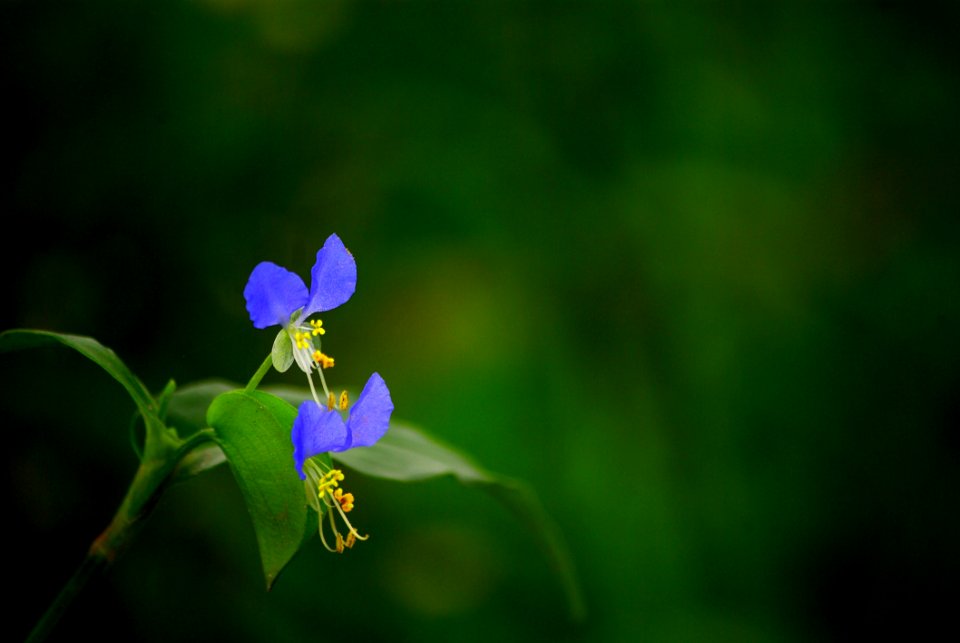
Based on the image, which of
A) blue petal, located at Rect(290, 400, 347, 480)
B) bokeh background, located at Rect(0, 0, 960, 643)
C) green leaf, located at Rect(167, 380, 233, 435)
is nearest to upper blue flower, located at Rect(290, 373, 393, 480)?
blue petal, located at Rect(290, 400, 347, 480)

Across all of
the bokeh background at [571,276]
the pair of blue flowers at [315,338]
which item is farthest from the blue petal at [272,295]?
the bokeh background at [571,276]

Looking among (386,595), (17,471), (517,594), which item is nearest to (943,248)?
(517,594)

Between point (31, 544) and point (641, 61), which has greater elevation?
point (641, 61)

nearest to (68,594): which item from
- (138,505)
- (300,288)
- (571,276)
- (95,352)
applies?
(138,505)

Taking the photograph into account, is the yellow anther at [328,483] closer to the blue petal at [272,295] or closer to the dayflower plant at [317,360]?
the dayflower plant at [317,360]

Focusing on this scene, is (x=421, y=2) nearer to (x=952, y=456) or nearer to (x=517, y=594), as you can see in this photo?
(x=517, y=594)

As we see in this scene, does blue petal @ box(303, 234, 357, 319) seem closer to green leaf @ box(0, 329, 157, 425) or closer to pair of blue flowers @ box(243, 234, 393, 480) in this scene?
pair of blue flowers @ box(243, 234, 393, 480)
